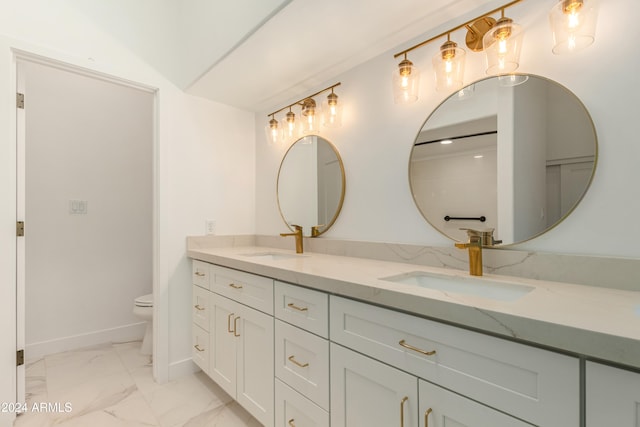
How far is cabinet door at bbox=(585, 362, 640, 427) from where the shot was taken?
0.56m

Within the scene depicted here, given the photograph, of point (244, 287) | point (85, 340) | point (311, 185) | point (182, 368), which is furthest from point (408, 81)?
point (85, 340)

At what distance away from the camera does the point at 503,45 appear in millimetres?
1147

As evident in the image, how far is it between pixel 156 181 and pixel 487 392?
7.01ft

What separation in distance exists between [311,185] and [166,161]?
1.01m

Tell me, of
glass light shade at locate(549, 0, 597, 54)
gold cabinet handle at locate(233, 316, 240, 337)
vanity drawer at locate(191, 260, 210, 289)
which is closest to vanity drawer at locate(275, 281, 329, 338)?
gold cabinet handle at locate(233, 316, 240, 337)

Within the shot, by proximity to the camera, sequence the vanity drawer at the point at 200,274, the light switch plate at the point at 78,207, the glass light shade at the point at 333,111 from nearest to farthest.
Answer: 1. the glass light shade at the point at 333,111
2. the vanity drawer at the point at 200,274
3. the light switch plate at the point at 78,207

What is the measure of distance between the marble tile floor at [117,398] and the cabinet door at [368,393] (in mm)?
849

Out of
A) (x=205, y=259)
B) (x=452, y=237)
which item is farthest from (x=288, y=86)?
(x=452, y=237)

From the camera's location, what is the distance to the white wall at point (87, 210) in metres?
2.45

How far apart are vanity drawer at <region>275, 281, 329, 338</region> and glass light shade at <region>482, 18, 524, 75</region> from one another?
3.65ft

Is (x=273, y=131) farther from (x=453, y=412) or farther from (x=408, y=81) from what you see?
(x=453, y=412)

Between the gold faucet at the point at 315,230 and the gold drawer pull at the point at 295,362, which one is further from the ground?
the gold faucet at the point at 315,230

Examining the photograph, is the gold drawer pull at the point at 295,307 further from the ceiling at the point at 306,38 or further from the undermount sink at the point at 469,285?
the ceiling at the point at 306,38

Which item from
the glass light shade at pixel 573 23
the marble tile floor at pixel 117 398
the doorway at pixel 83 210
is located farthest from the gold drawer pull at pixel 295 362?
the doorway at pixel 83 210
